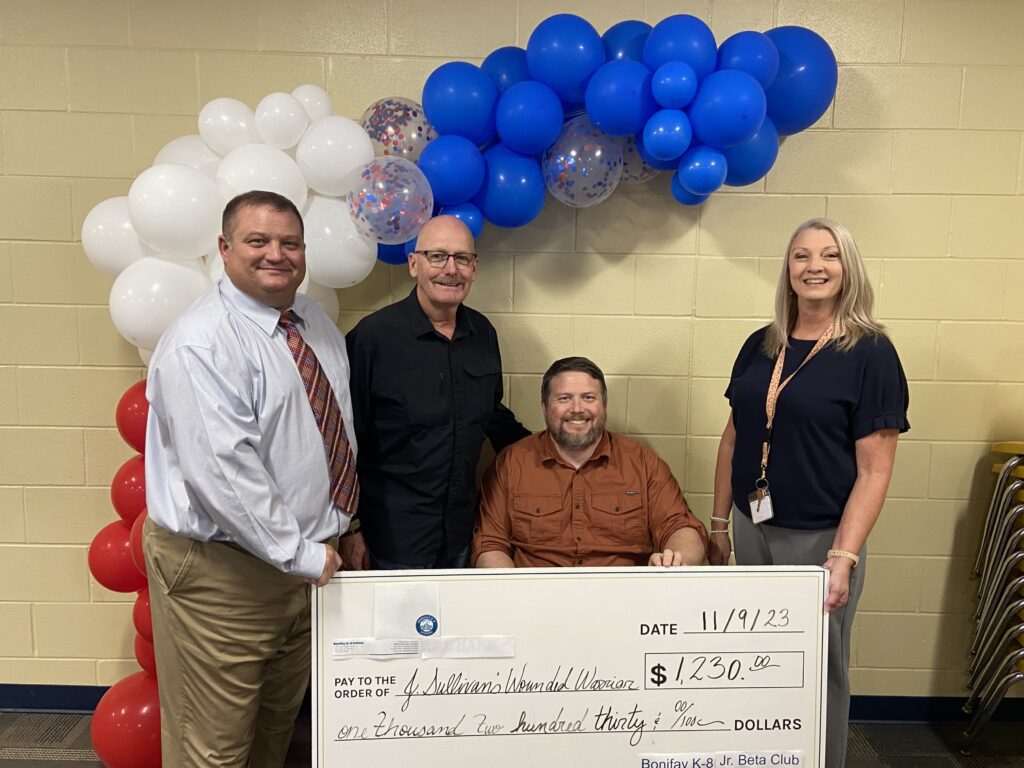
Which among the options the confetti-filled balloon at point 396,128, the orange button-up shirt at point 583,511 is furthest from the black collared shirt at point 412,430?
the confetti-filled balloon at point 396,128

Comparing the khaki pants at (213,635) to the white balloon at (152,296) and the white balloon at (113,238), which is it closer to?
the white balloon at (152,296)

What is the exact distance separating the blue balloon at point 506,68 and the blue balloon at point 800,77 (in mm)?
713

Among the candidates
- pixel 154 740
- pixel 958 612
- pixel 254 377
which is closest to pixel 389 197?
pixel 254 377

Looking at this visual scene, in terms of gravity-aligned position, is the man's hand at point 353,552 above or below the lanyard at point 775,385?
below

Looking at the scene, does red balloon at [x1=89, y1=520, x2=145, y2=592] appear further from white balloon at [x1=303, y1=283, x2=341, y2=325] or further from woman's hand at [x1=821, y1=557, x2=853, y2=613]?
woman's hand at [x1=821, y1=557, x2=853, y2=613]

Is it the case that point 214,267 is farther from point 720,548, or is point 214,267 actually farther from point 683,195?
point 720,548

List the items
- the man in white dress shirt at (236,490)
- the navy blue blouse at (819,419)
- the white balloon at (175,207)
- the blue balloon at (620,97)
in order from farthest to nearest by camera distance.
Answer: the blue balloon at (620,97)
the white balloon at (175,207)
the navy blue blouse at (819,419)
the man in white dress shirt at (236,490)

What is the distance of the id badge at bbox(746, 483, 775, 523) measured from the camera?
1.93 metres

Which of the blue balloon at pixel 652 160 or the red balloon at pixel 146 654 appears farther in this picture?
the red balloon at pixel 146 654

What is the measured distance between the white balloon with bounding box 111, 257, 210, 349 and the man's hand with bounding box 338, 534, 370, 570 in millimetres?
742

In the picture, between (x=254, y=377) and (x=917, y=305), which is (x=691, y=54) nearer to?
(x=917, y=305)

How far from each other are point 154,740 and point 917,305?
2.76 meters

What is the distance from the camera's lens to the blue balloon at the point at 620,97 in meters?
2.01

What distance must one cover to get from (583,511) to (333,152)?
1179 millimetres
